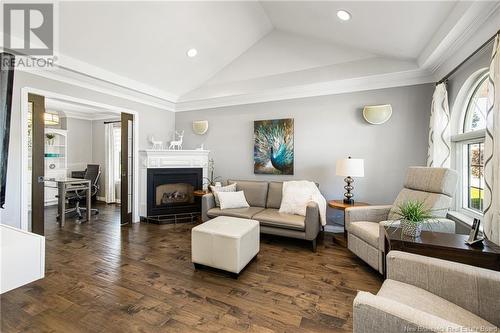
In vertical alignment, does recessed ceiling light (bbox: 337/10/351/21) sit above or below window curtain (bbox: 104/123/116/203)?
above

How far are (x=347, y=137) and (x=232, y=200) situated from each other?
2.18 m

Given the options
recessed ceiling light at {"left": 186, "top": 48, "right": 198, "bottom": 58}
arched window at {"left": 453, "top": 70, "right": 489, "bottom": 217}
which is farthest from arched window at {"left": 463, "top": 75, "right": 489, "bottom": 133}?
recessed ceiling light at {"left": 186, "top": 48, "right": 198, "bottom": 58}

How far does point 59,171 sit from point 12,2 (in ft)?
15.4

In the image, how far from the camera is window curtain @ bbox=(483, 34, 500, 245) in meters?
1.68

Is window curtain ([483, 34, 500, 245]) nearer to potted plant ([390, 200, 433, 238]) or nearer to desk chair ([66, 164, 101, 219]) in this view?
potted plant ([390, 200, 433, 238])

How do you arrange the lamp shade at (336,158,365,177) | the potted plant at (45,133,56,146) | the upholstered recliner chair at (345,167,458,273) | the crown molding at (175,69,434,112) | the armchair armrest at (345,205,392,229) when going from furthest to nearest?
the potted plant at (45,133,56,146) < the crown molding at (175,69,434,112) < the lamp shade at (336,158,365,177) < the armchair armrest at (345,205,392,229) < the upholstered recliner chair at (345,167,458,273)

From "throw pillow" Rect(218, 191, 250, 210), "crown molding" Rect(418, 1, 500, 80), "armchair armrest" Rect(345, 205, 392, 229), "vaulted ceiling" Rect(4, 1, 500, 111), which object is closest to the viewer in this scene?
"crown molding" Rect(418, 1, 500, 80)

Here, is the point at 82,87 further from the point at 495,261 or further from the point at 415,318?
the point at 495,261

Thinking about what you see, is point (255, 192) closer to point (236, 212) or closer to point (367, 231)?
point (236, 212)

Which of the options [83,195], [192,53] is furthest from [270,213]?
[83,195]

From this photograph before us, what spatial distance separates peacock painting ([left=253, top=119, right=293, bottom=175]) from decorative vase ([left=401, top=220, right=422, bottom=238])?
226 centimetres

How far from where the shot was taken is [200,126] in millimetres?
4828

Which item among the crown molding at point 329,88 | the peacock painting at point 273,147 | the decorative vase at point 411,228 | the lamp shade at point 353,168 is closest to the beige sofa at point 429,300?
the decorative vase at point 411,228

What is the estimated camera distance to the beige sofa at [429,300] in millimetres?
956
